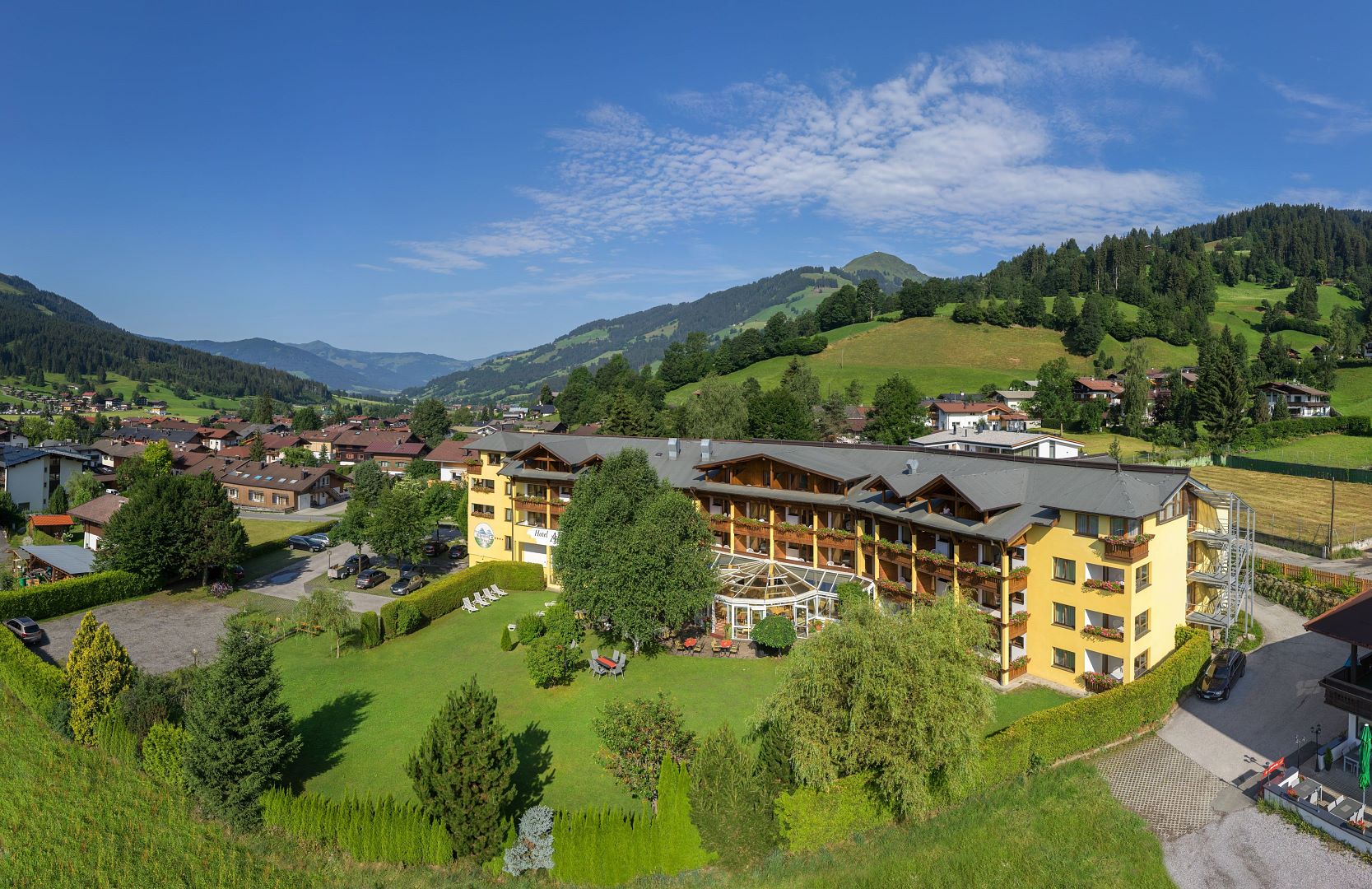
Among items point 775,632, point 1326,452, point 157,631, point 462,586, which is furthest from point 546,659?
point 1326,452

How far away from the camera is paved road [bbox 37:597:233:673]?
4147 cm

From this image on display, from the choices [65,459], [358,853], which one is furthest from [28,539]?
[358,853]

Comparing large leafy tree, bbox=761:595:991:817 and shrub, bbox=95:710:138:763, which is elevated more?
large leafy tree, bbox=761:595:991:817

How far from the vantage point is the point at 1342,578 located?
4184 cm

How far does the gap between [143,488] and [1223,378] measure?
376 ft

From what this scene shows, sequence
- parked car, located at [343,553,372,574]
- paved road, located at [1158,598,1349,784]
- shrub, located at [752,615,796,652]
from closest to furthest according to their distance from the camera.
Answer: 1. paved road, located at [1158,598,1349,784]
2. shrub, located at [752,615,796,652]
3. parked car, located at [343,553,372,574]

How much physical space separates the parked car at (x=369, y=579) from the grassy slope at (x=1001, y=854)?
4159 cm

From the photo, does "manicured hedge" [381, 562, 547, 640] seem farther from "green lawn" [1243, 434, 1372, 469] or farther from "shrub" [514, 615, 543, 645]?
"green lawn" [1243, 434, 1372, 469]

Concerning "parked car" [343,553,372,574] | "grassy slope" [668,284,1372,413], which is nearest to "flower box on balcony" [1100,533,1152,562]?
"parked car" [343,553,372,574]

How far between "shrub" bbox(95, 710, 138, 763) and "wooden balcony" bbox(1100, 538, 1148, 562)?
4133cm

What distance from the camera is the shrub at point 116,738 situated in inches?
1186

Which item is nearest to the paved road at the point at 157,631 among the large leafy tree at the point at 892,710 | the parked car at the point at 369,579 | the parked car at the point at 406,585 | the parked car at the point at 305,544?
the parked car at the point at 369,579

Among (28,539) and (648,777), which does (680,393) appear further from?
Answer: (648,777)

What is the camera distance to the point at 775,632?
3666 centimetres
